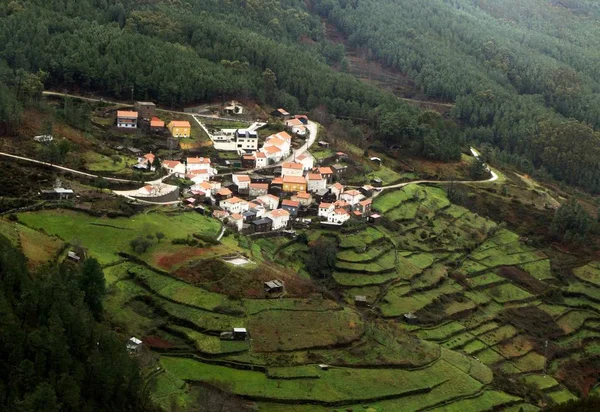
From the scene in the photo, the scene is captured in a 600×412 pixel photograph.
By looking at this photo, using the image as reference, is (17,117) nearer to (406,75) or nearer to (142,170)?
(142,170)

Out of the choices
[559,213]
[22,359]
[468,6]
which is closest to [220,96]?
[559,213]

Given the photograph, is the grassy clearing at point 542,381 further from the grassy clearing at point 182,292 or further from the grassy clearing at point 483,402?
the grassy clearing at point 182,292

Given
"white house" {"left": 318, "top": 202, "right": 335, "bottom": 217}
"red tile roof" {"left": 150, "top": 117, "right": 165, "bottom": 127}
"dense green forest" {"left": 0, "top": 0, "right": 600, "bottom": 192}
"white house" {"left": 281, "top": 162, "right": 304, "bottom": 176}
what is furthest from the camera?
"dense green forest" {"left": 0, "top": 0, "right": 600, "bottom": 192}

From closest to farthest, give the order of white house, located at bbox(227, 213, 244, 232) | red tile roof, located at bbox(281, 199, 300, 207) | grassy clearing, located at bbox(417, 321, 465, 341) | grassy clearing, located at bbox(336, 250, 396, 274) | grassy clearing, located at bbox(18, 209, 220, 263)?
grassy clearing, located at bbox(18, 209, 220, 263) → grassy clearing, located at bbox(417, 321, 465, 341) → grassy clearing, located at bbox(336, 250, 396, 274) → white house, located at bbox(227, 213, 244, 232) → red tile roof, located at bbox(281, 199, 300, 207)

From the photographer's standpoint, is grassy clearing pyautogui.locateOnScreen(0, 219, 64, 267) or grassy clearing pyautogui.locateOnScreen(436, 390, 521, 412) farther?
grassy clearing pyautogui.locateOnScreen(436, 390, 521, 412)

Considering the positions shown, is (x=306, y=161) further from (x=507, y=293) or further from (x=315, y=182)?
(x=507, y=293)

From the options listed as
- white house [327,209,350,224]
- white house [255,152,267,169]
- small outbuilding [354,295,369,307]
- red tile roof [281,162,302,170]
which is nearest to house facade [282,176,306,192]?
red tile roof [281,162,302,170]

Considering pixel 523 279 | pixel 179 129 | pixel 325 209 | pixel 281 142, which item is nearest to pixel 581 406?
pixel 523 279

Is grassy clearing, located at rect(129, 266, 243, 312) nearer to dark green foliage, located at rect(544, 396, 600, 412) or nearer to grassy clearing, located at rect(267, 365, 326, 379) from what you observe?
grassy clearing, located at rect(267, 365, 326, 379)
